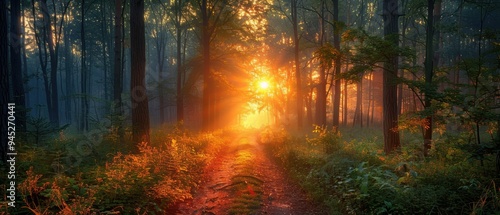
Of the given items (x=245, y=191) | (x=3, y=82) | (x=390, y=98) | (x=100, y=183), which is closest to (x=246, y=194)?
(x=245, y=191)

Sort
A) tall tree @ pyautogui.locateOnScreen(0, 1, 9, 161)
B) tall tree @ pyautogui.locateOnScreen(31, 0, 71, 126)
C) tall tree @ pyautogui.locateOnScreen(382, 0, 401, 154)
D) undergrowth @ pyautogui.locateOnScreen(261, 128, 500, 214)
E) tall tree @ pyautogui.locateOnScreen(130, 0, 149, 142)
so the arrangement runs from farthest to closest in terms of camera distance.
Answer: tall tree @ pyautogui.locateOnScreen(31, 0, 71, 126) < tall tree @ pyautogui.locateOnScreen(382, 0, 401, 154) < tall tree @ pyautogui.locateOnScreen(130, 0, 149, 142) < tall tree @ pyautogui.locateOnScreen(0, 1, 9, 161) < undergrowth @ pyautogui.locateOnScreen(261, 128, 500, 214)

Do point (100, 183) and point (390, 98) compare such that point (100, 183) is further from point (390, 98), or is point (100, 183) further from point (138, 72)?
point (390, 98)

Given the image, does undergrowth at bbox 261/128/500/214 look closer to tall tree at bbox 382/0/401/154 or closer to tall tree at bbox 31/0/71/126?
tall tree at bbox 382/0/401/154

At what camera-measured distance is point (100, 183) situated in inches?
235

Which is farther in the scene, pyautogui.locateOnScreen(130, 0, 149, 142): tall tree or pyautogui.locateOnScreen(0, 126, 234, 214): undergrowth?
pyautogui.locateOnScreen(130, 0, 149, 142): tall tree

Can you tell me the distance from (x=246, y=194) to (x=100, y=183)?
3696 mm

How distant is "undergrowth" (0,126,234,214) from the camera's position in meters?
4.59

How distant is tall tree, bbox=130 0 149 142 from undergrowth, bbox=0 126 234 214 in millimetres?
1013

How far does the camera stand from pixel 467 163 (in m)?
6.74

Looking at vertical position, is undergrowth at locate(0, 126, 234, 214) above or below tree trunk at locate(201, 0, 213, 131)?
below

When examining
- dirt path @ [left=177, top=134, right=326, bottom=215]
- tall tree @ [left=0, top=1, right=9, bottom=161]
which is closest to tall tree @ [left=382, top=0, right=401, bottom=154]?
dirt path @ [left=177, top=134, right=326, bottom=215]

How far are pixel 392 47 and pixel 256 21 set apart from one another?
46.9 feet

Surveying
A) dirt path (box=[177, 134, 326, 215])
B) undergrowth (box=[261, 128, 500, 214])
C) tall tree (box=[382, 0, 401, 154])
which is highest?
tall tree (box=[382, 0, 401, 154])

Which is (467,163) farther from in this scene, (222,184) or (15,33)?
(15,33)
